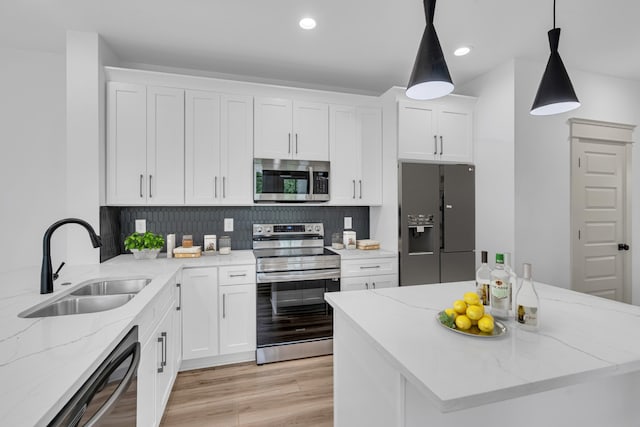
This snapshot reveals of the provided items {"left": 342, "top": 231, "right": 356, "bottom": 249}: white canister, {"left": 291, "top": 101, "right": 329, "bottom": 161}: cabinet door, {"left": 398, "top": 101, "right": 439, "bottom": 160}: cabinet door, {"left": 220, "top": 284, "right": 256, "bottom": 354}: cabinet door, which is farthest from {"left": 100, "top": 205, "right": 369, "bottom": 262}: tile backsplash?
{"left": 398, "top": 101, "right": 439, "bottom": 160}: cabinet door

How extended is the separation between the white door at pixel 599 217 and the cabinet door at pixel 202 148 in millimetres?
3708

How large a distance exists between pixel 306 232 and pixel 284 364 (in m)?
1.36

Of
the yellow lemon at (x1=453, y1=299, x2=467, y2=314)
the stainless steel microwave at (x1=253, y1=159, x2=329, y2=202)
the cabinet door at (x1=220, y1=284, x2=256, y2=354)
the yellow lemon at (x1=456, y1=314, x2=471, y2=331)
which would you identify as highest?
the stainless steel microwave at (x1=253, y1=159, x2=329, y2=202)

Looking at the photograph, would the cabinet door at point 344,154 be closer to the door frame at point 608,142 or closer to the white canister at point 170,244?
the white canister at point 170,244

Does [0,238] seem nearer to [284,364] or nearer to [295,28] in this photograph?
[284,364]

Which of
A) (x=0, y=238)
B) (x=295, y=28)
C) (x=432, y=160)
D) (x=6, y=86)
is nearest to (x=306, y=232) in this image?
(x=432, y=160)

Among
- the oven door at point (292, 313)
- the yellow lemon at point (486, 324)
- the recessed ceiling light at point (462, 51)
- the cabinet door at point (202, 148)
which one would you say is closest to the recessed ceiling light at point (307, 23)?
the cabinet door at point (202, 148)

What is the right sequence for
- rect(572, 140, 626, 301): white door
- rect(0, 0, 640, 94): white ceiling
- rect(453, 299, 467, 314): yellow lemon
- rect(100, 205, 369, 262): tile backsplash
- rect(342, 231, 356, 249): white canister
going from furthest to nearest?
rect(342, 231, 356, 249): white canister < rect(572, 140, 626, 301): white door < rect(100, 205, 369, 262): tile backsplash < rect(0, 0, 640, 94): white ceiling < rect(453, 299, 467, 314): yellow lemon

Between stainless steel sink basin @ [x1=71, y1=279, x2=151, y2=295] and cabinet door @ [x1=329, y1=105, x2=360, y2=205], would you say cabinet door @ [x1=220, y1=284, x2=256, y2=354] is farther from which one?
cabinet door @ [x1=329, y1=105, x2=360, y2=205]

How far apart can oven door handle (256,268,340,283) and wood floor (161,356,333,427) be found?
2.41 feet

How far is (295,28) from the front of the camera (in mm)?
2520

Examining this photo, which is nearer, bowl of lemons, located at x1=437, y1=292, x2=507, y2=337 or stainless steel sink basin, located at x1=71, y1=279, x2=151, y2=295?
bowl of lemons, located at x1=437, y1=292, x2=507, y2=337

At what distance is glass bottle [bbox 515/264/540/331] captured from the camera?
1156 millimetres

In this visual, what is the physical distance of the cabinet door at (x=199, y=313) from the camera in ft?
8.43
